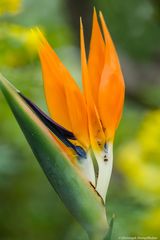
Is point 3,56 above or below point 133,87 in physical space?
above

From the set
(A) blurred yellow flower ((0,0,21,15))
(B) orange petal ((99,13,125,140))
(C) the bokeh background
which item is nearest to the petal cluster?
(B) orange petal ((99,13,125,140))

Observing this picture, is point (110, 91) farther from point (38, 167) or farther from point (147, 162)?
point (38, 167)

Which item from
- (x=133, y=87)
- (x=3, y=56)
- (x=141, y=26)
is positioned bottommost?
(x=133, y=87)

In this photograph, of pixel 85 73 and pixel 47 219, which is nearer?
pixel 85 73

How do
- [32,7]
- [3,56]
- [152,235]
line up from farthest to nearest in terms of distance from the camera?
1. [32,7]
2. [3,56]
3. [152,235]

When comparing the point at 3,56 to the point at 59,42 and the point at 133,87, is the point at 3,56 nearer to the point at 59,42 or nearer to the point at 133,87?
the point at 59,42

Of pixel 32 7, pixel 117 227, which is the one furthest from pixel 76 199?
pixel 32 7

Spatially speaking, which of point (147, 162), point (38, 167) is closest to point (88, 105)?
point (147, 162)
